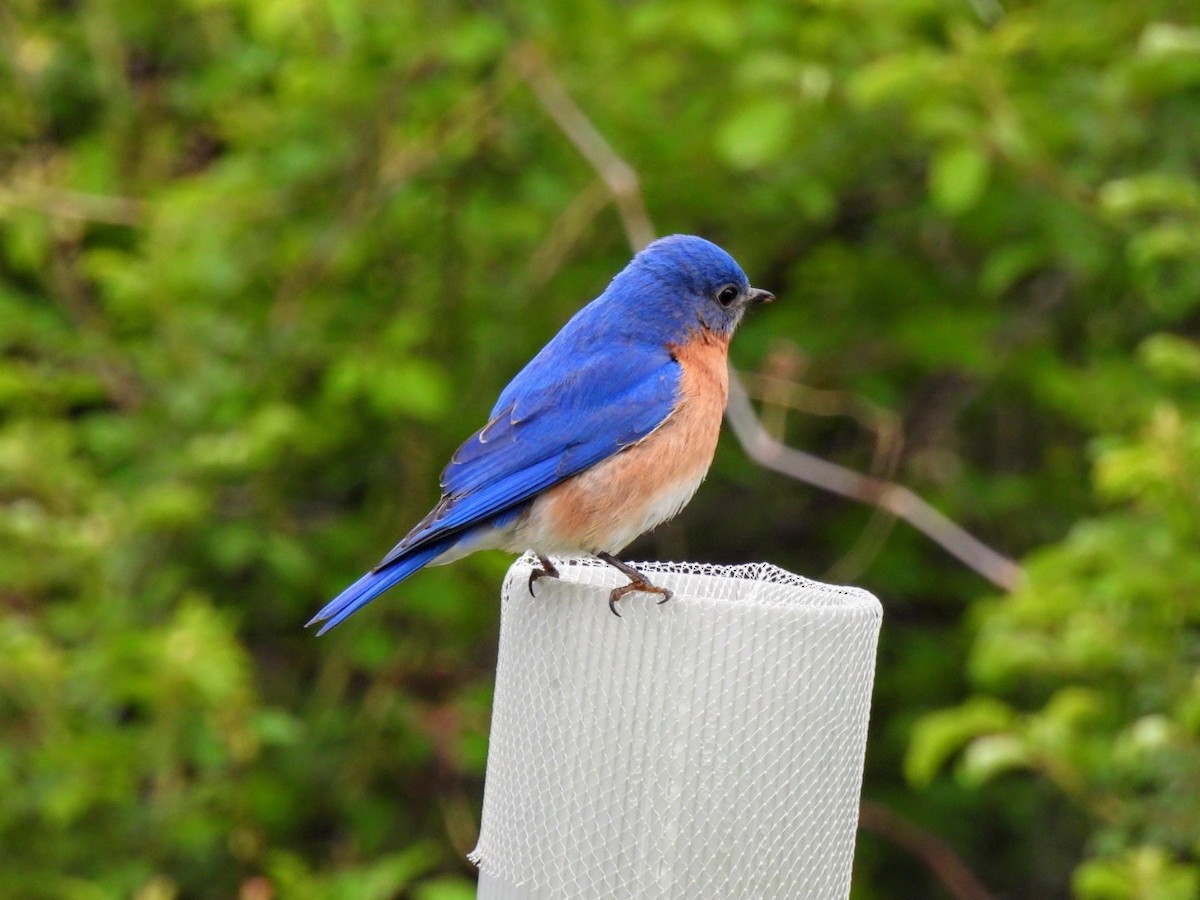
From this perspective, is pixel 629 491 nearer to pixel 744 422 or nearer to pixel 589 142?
pixel 744 422

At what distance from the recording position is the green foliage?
4.56m

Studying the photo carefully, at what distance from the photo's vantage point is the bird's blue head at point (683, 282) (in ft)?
12.9

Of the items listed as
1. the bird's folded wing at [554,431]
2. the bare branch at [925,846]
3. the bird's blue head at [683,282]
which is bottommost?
the bare branch at [925,846]

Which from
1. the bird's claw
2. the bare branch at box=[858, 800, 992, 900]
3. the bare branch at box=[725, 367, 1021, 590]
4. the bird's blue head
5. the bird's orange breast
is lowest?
the bare branch at box=[858, 800, 992, 900]

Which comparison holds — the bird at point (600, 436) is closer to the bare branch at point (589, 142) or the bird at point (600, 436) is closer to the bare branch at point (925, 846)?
the bare branch at point (589, 142)

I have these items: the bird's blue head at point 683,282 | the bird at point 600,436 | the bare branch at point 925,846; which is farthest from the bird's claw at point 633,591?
the bare branch at point 925,846

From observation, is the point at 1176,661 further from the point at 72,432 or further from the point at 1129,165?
the point at 72,432

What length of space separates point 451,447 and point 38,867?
5.75 feet

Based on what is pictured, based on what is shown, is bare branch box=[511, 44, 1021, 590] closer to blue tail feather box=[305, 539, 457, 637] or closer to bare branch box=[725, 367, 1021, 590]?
bare branch box=[725, 367, 1021, 590]

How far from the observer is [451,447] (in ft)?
17.7

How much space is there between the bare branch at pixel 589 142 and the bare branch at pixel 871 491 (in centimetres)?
55

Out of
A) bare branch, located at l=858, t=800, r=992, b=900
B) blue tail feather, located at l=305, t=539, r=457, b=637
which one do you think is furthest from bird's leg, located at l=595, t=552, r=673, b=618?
bare branch, located at l=858, t=800, r=992, b=900

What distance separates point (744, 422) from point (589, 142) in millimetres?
989

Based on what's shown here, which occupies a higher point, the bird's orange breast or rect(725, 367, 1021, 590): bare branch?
the bird's orange breast
